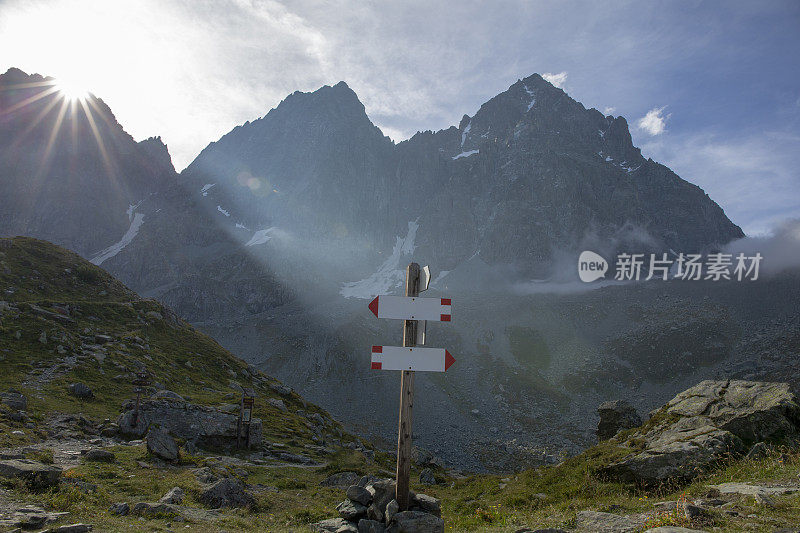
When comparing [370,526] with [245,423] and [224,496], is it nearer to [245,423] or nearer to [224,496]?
[224,496]

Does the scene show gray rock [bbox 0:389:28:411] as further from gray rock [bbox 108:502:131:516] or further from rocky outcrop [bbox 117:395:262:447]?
gray rock [bbox 108:502:131:516]

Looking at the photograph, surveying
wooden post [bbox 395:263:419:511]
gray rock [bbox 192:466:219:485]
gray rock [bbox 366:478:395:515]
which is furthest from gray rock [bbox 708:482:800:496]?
gray rock [bbox 192:466:219:485]

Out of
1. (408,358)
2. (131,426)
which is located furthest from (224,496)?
(131,426)

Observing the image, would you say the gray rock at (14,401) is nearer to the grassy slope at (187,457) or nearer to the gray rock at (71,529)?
the grassy slope at (187,457)

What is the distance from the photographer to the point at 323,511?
46.7 ft

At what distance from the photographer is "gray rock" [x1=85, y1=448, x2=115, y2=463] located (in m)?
16.8

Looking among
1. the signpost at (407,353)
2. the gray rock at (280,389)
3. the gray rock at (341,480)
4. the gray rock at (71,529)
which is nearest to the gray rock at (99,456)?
the gray rock at (71,529)

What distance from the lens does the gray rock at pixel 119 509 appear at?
1080 centimetres

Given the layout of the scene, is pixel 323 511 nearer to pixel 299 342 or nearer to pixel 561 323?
pixel 299 342

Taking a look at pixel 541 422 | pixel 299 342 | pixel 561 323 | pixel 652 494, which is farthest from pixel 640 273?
pixel 652 494

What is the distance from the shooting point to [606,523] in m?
9.20

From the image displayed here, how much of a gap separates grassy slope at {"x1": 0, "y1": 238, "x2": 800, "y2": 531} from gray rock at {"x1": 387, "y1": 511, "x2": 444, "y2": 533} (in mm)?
2366

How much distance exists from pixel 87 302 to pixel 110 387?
19180mm

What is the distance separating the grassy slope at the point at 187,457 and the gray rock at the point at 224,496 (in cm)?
48
